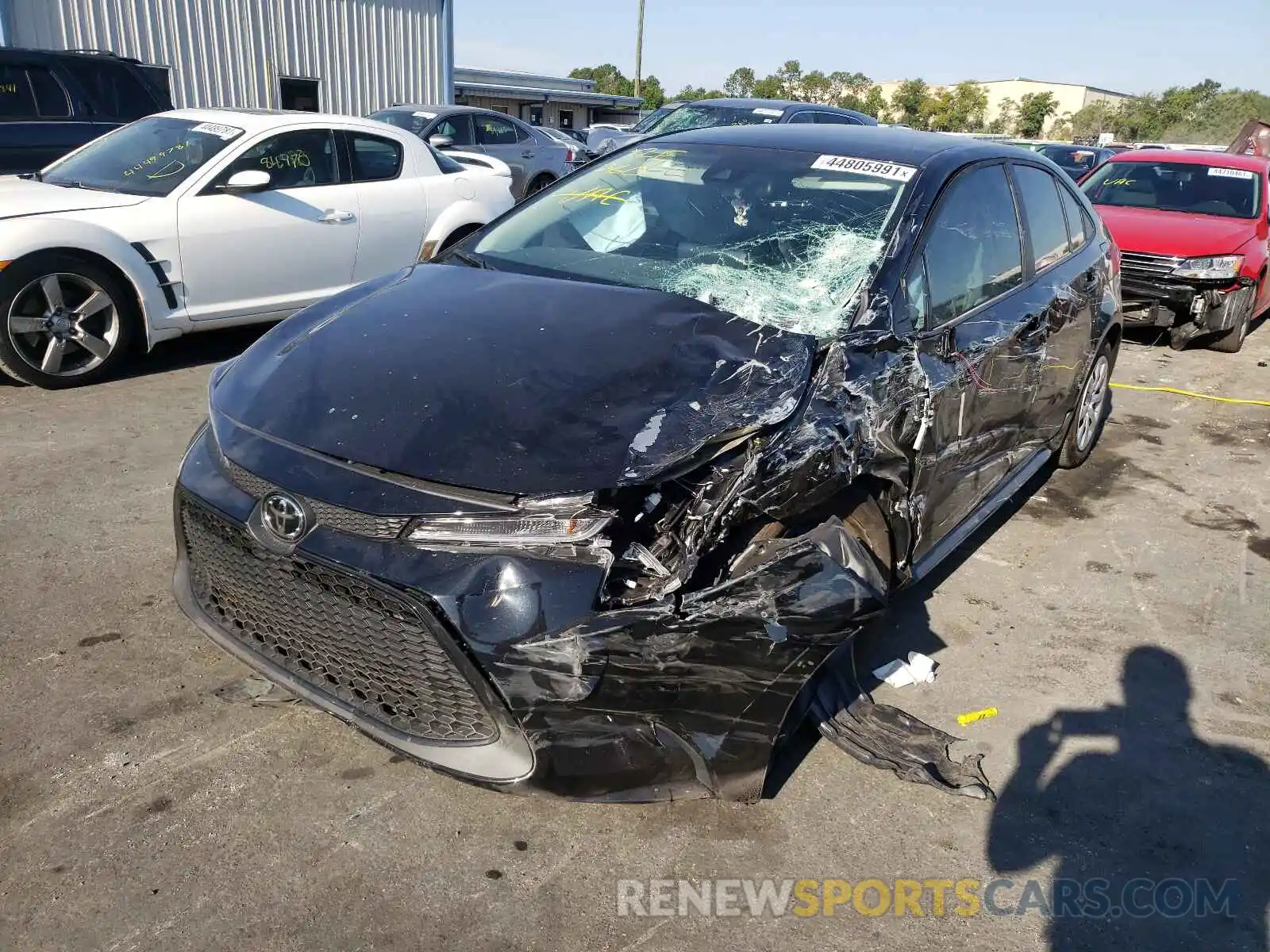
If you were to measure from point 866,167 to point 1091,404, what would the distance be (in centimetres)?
255

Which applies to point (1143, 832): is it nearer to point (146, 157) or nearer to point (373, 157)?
point (373, 157)

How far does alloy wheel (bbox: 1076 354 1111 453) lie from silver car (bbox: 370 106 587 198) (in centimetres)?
809

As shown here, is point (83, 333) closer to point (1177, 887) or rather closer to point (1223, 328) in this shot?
point (1177, 887)

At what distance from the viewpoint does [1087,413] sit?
530cm

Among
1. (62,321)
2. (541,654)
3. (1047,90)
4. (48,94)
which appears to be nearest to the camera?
(541,654)

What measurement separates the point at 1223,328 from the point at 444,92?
16.8 meters

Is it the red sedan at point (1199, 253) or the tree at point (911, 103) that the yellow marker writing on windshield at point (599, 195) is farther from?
the tree at point (911, 103)

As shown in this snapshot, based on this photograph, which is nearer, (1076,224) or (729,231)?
(729,231)

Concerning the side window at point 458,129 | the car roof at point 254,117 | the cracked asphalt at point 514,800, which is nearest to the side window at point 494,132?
the side window at point 458,129

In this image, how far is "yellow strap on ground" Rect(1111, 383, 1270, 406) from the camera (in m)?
7.18

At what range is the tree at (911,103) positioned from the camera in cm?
7206

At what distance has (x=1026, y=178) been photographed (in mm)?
4305

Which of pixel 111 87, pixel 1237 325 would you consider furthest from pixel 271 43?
pixel 1237 325

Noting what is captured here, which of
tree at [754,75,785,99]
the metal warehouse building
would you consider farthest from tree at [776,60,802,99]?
the metal warehouse building
